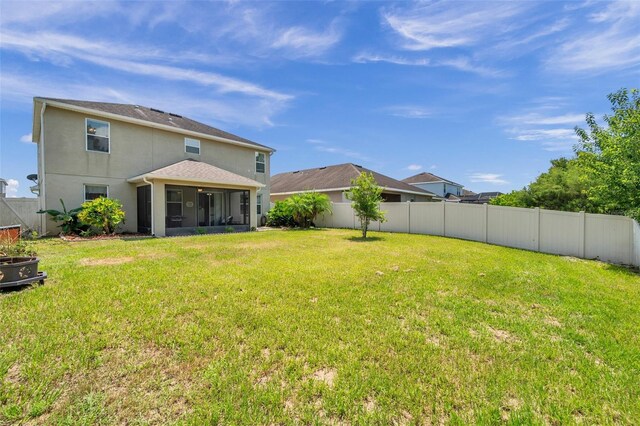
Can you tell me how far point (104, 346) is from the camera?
3217mm

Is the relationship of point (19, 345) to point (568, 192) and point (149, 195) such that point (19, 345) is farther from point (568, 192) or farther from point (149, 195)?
point (568, 192)

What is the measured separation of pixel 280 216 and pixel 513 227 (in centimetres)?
1311

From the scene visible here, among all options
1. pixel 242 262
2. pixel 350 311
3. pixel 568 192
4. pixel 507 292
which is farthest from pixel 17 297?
pixel 568 192

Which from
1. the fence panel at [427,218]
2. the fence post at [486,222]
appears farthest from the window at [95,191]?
the fence post at [486,222]

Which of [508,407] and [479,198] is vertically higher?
[479,198]

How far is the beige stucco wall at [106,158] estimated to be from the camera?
41.3 ft

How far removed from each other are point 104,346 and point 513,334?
5121 mm

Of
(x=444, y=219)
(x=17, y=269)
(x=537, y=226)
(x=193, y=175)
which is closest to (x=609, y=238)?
(x=537, y=226)

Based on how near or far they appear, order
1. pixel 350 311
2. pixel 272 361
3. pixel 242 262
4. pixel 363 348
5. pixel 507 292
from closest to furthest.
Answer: pixel 272 361 < pixel 363 348 < pixel 350 311 < pixel 507 292 < pixel 242 262

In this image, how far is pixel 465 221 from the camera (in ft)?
45.2

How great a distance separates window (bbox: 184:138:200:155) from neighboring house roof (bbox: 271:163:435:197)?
362 inches

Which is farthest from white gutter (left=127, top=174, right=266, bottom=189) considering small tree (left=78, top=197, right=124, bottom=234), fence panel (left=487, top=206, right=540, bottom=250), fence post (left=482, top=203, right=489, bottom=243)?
fence panel (left=487, top=206, right=540, bottom=250)

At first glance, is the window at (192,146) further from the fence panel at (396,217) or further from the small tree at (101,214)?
the fence panel at (396,217)

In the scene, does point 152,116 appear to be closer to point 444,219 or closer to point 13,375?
point 13,375
